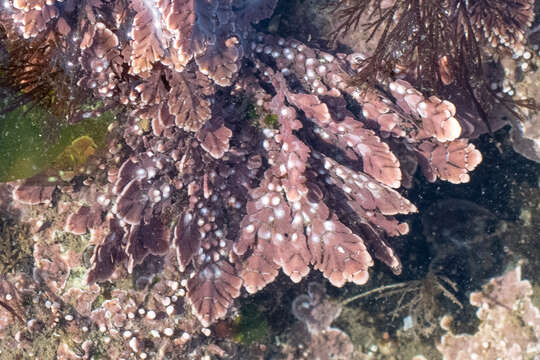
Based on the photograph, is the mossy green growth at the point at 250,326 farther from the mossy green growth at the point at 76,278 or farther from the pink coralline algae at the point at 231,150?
the mossy green growth at the point at 76,278

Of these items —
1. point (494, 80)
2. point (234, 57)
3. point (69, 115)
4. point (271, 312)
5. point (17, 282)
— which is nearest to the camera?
point (234, 57)

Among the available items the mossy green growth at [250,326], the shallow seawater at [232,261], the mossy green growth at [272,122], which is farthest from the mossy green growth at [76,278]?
the mossy green growth at [272,122]

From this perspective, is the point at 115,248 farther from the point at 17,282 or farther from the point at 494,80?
the point at 494,80

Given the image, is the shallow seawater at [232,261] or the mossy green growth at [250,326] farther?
the mossy green growth at [250,326]

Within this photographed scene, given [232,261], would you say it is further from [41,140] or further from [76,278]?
[41,140]

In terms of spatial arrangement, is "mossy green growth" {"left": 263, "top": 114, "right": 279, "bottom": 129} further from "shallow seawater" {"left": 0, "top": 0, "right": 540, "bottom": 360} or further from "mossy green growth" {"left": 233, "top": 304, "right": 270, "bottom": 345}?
"mossy green growth" {"left": 233, "top": 304, "right": 270, "bottom": 345}

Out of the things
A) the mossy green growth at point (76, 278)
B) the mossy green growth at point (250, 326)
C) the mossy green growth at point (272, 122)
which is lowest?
the mossy green growth at point (250, 326)

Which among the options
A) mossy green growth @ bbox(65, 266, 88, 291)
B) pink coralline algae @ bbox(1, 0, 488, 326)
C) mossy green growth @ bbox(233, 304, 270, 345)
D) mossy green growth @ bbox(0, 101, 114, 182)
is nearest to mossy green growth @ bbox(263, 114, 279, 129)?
pink coralline algae @ bbox(1, 0, 488, 326)

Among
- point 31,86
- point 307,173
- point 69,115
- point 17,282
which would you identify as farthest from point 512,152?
point 17,282
